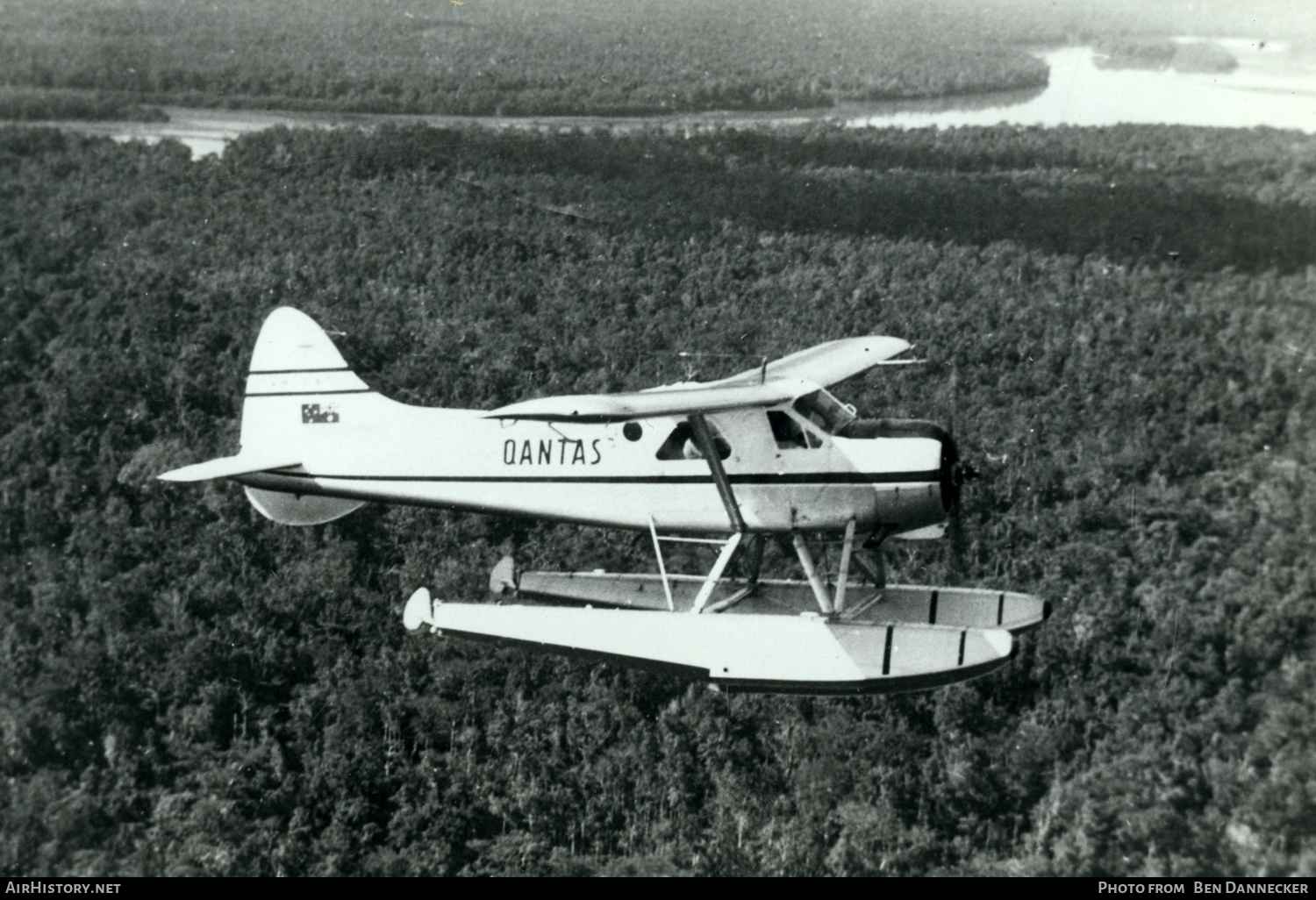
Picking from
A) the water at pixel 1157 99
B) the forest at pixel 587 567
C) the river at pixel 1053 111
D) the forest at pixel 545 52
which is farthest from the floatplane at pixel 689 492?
the forest at pixel 545 52

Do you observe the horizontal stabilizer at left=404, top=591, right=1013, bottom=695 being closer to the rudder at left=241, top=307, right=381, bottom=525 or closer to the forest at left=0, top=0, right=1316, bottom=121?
the rudder at left=241, top=307, right=381, bottom=525

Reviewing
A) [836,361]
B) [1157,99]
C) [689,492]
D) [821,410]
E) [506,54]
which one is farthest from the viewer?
[1157,99]

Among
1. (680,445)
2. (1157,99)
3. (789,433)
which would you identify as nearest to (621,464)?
Answer: (680,445)

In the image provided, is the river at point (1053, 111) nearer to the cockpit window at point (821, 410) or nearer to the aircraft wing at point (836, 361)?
the aircraft wing at point (836, 361)

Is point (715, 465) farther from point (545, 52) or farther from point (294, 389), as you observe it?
point (545, 52)

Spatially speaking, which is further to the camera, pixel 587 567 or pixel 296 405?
pixel 587 567
